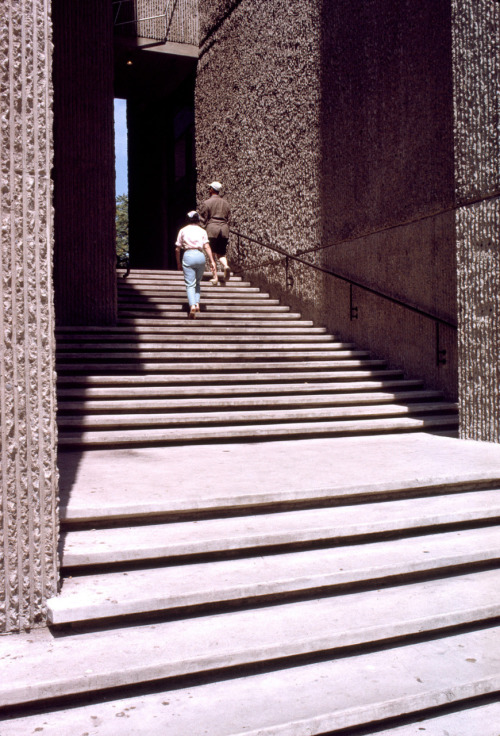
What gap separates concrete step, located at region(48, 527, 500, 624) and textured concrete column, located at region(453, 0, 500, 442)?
7.69 ft

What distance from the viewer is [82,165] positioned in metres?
8.97

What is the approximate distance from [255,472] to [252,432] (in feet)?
4.87

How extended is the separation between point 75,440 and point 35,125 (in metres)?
3.17

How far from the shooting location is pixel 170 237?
2081 cm

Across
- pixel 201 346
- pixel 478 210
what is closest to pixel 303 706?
pixel 478 210

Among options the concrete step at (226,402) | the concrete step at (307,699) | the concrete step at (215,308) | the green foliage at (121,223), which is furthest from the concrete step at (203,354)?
the green foliage at (121,223)

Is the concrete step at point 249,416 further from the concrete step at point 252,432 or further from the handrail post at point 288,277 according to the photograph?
the handrail post at point 288,277

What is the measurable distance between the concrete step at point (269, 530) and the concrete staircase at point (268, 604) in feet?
0.03

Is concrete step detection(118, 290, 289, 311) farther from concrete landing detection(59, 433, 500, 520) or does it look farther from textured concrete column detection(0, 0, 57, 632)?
textured concrete column detection(0, 0, 57, 632)

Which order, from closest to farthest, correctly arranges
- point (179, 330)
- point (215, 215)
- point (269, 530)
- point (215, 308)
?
point (269, 530) < point (179, 330) < point (215, 308) < point (215, 215)

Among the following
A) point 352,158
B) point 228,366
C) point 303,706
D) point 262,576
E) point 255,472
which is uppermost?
point 352,158

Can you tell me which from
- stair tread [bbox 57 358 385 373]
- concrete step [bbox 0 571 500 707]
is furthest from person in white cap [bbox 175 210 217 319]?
concrete step [bbox 0 571 500 707]

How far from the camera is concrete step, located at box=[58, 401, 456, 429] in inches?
230

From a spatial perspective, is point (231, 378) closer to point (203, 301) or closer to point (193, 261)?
point (193, 261)
